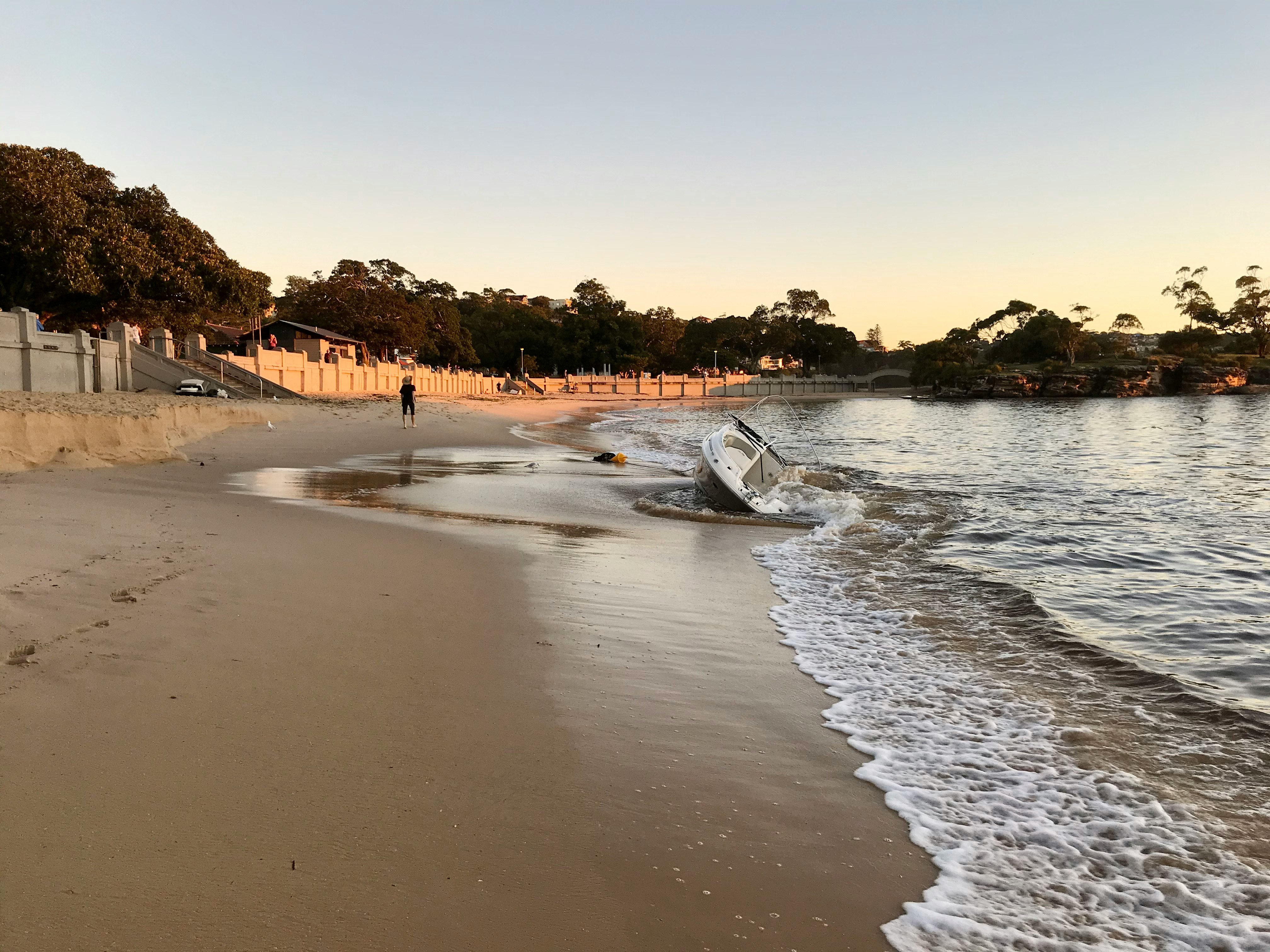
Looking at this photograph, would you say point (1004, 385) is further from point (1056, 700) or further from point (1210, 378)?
point (1056, 700)

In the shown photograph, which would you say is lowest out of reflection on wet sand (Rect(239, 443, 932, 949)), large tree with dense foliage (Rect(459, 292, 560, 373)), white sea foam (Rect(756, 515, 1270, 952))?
white sea foam (Rect(756, 515, 1270, 952))

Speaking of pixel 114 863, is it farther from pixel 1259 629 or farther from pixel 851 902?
pixel 1259 629

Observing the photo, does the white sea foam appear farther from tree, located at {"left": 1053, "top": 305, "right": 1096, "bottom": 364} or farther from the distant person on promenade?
tree, located at {"left": 1053, "top": 305, "right": 1096, "bottom": 364}

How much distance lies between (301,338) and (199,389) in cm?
2884

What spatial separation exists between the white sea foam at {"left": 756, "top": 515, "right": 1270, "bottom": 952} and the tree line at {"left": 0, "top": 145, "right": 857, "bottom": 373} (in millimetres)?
35131

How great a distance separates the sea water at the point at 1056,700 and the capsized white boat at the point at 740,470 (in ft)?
2.59

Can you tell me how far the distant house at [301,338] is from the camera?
54969 millimetres

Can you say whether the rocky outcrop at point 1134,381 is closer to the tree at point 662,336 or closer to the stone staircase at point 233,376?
the tree at point 662,336

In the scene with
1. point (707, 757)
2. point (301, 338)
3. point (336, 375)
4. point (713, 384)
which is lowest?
point (707, 757)

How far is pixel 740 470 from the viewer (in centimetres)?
1489

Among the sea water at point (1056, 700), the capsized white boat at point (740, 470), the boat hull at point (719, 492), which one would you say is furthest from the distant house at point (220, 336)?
the sea water at point (1056, 700)

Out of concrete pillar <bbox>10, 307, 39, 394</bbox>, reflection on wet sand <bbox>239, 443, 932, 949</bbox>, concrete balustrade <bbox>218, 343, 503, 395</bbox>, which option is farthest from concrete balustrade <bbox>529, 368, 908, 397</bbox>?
reflection on wet sand <bbox>239, 443, 932, 949</bbox>

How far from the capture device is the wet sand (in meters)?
2.55

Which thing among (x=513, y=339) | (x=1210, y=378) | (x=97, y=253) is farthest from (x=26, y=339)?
(x=1210, y=378)
